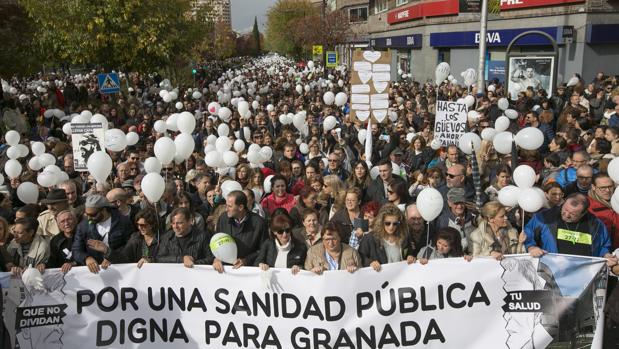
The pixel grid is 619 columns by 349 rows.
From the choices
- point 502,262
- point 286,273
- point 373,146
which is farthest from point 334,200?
point 373,146

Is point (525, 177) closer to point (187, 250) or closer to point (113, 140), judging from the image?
point (187, 250)

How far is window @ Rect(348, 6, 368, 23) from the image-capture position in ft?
164

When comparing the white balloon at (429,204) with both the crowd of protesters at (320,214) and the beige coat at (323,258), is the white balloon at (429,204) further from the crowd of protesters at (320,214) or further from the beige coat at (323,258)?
the beige coat at (323,258)

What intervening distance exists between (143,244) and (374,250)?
6.56 feet

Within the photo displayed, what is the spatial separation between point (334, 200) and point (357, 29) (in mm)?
44555

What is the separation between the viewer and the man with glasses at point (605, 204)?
4.90 meters

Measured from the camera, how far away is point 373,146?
9461mm

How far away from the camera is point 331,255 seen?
4414 millimetres

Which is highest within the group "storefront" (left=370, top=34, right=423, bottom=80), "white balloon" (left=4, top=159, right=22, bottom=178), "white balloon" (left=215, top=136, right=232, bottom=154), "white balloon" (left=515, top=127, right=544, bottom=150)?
"storefront" (left=370, top=34, right=423, bottom=80)

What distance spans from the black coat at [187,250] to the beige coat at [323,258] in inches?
33.1

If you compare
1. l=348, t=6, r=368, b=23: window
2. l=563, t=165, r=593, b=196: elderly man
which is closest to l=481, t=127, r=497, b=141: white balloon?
l=563, t=165, r=593, b=196: elderly man

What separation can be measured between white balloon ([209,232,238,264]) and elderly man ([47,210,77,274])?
1341 millimetres

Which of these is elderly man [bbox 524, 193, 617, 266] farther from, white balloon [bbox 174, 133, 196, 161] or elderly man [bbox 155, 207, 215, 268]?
white balloon [bbox 174, 133, 196, 161]

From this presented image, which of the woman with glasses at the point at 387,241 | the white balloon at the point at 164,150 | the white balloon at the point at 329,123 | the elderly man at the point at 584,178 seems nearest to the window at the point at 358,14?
the white balloon at the point at 329,123
